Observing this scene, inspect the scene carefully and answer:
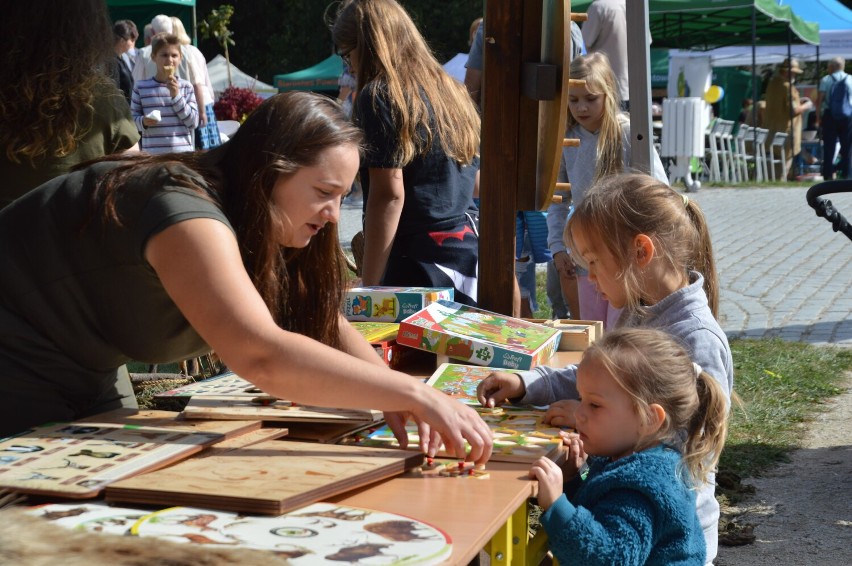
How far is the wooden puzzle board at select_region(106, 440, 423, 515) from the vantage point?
57.3 inches

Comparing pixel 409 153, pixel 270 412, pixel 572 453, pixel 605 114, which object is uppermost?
pixel 605 114

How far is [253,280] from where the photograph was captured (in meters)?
2.05

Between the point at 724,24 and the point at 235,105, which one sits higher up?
the point at 724,24

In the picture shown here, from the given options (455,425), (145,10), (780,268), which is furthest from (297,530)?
(145,10)

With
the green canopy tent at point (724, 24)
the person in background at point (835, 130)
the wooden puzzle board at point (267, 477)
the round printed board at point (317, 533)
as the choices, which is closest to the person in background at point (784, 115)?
the green canopy tent at point (724, 24)

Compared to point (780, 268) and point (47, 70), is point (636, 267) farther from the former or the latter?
point (780, 268)

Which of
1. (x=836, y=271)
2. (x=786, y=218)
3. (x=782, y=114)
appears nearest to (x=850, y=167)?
(x=782, y=114)

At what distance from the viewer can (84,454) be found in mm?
A: 1649

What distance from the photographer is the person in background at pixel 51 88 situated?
2.79 meters

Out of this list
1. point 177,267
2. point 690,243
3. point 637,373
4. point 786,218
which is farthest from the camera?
point 786,218

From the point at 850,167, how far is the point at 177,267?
17.6 metres

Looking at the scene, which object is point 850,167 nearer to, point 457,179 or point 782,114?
point 782,114

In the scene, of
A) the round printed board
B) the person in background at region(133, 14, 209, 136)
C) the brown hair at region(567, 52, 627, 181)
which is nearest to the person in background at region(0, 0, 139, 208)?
the round printed board

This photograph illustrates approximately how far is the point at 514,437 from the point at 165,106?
5953mm
